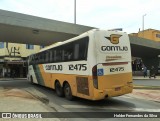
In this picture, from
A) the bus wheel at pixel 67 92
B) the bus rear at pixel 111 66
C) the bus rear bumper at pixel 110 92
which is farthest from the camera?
the bus wheel at pixel 67 92

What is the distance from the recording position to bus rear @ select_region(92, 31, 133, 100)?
37.5ft

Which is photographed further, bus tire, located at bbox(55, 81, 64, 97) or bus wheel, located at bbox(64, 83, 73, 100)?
bus tire, located at bbox(55, 81, 64, 97)

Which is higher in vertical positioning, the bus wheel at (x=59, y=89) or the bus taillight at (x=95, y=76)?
the bus taillight at (x=95, y=76)

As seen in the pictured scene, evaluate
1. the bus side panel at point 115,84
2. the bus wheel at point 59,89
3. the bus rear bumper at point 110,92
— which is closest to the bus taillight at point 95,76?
the bus side panel at point 115,84

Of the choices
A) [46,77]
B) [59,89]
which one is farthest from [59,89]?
[46,77]

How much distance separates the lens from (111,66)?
1180cm

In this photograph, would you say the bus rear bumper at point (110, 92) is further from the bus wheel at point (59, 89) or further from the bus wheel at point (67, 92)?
the bus wheel at point (59, 89)

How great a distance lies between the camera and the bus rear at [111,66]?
Result: 1143 centimetres

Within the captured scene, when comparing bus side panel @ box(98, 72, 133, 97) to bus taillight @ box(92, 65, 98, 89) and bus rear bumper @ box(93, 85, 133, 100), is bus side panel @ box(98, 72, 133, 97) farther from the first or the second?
bus taillight @ box(92, 65, 98, 89)

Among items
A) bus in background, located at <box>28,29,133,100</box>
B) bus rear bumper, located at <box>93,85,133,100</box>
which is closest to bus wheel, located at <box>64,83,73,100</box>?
bus in background, located at <box>28,29,133,100</box>

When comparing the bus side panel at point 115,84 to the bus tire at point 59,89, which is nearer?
the bus side panel at point 115,84

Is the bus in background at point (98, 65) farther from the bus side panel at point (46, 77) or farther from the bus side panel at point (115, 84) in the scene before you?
the bus side panel at point (46, 77)

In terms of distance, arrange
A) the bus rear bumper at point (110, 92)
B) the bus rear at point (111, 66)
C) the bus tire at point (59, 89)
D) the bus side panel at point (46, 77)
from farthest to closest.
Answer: the bus side panel at point (46, 77)
the bus tire at point (59, 89)
the bus rear at point (111, 66)
the bus rear bumper at point (110, 92)

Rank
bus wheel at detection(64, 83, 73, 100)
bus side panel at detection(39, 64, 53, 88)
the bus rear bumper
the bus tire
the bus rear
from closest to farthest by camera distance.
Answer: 1. the bus rear bumper
2. the bus rear
3. bus wheel at detection(64, 83, 73, 100)
4. the bus tire
5. bus side panel at detection(39, 64, 53, 88)
